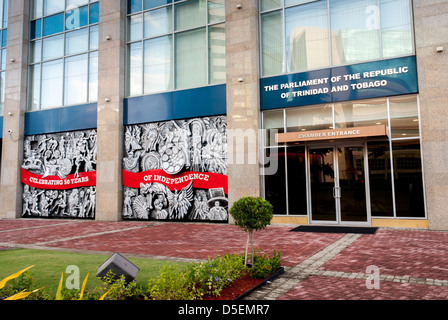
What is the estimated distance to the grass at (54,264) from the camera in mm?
5676

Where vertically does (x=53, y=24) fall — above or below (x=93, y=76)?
above

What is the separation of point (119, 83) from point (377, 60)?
446 inches

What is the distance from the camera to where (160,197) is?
15.5m

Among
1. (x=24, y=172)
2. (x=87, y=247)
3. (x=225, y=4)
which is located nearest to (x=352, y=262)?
(x=87, y=247)

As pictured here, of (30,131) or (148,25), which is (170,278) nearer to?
(148,25)

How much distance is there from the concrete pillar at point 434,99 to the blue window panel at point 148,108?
9.93 m

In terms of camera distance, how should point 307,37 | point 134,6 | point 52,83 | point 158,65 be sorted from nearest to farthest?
point 307,37 → point 158,65 → point 134,6 → point 52,83

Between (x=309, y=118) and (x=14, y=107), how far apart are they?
1632 centimetres

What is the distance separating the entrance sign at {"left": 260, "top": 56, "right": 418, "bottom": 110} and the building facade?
1.8 inches

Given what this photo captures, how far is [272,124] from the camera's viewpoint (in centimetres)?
1371

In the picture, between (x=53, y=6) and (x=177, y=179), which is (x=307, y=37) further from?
(x=53, y=6)

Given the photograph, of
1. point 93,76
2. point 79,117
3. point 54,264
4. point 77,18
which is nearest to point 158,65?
point 93,76

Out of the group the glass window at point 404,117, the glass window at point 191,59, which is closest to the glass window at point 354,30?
the glass window at point 404,117

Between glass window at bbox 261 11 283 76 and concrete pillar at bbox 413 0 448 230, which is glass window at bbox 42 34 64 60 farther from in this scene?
concrete pillar at bbox 413 0 448 230
